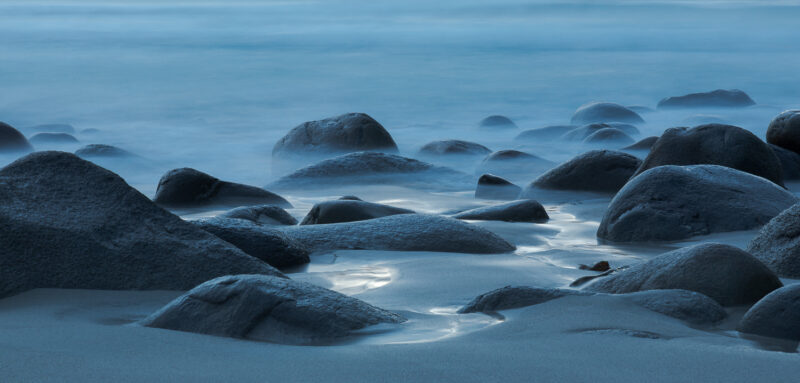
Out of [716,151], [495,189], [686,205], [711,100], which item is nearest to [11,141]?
[495,189]

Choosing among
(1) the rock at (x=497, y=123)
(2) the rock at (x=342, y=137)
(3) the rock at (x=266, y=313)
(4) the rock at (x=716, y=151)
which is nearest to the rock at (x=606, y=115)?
(1) the rock at (x=497, y=123)

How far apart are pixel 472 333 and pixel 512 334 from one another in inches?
4.4

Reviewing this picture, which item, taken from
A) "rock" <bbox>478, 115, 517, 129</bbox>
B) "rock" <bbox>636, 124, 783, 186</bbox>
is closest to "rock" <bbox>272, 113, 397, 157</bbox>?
"rock" <bbox>636, 124, 783, 186</bbox>

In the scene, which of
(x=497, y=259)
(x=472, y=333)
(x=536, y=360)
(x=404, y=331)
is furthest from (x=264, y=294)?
(x=497, y=259)

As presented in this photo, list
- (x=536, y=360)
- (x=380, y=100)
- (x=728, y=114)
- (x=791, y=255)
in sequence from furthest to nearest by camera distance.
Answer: (x=380, y=100), (x=728, y=114), (x=791, y=255), (x=536, y=360)

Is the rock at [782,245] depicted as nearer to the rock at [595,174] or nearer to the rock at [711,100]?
the rock at [595,174]

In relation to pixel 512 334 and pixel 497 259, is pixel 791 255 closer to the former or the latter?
pixel 497 259

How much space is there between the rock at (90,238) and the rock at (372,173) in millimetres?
4475

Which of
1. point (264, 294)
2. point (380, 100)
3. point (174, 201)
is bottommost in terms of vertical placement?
point (264, 294)

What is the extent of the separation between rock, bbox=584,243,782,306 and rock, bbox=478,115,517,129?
12037 mm

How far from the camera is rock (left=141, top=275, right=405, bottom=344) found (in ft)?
7.79

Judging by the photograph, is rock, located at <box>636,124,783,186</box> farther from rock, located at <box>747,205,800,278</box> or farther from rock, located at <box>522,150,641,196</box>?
rock, located at <box>747,205,800,278</box>

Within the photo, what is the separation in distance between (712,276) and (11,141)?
9.93 m

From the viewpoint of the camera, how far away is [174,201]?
623cm
